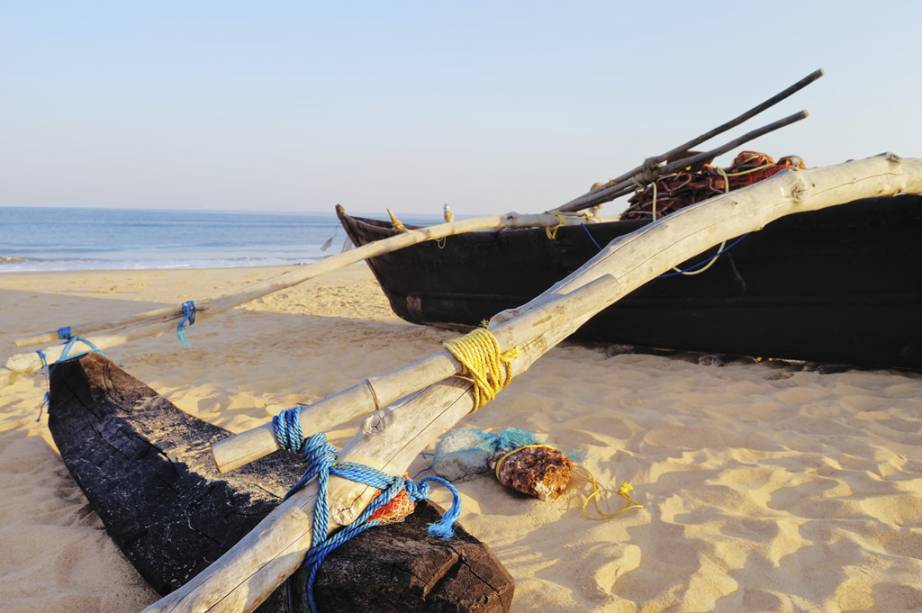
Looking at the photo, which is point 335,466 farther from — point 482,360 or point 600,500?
point 600,500

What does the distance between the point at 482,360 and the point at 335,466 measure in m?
0.55

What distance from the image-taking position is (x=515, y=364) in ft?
6.46

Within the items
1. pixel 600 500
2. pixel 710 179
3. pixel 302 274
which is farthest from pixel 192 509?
pixel 710 179

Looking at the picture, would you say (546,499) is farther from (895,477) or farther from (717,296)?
(717,296)

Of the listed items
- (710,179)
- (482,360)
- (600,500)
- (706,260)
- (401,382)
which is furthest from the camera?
(710,179)

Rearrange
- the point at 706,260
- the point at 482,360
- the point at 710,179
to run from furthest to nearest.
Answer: the point at 710,179, the point at 706,260, the point at 482,360

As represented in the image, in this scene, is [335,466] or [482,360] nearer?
[335,466]

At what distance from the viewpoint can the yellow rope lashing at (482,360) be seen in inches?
72.6

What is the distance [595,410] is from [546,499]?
1.08 m

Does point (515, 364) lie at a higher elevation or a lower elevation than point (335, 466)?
higher

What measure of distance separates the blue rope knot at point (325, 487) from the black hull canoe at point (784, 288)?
3.13 metres

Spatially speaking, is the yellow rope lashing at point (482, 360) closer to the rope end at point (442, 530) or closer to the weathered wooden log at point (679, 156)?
the rope end at point (442, 530)

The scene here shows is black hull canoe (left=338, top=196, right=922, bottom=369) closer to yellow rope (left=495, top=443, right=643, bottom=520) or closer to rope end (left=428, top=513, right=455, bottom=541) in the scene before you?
yellow rope (left=495, top=443, right=643, bottom=520)

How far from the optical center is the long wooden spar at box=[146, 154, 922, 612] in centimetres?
140
